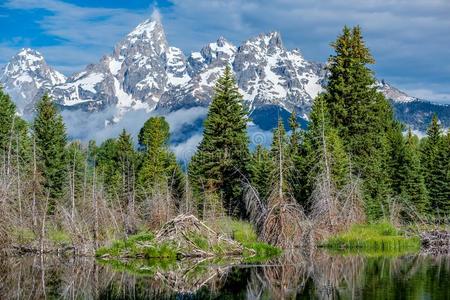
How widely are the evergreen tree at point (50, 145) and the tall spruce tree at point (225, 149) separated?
1183cm

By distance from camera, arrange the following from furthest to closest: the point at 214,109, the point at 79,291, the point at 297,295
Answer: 1. the point at 214,109
2. the point at 79,291
3. the point at 297,295

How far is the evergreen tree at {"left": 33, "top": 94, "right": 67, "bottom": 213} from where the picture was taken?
6075 centimetres

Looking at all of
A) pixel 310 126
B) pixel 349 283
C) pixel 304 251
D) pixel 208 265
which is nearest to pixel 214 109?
pixel 310 126

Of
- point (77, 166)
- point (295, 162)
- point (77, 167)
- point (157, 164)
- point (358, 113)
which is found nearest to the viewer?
point (295, 162)

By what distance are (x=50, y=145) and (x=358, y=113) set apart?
28043mm

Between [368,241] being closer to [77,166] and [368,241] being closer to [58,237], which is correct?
[58,237]

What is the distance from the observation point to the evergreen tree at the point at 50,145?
60.8 m

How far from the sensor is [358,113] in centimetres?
6506

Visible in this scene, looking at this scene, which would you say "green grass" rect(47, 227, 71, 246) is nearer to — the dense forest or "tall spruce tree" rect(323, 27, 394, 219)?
the dense forest

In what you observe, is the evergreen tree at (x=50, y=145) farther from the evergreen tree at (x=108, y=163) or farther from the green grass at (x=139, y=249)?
the green grass at (x=139, y=249)

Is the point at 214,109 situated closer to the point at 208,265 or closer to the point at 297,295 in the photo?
the point at 208,265

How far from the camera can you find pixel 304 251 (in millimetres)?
40219

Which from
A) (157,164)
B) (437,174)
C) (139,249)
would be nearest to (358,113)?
(437,174)

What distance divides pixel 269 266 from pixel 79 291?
10.3m
